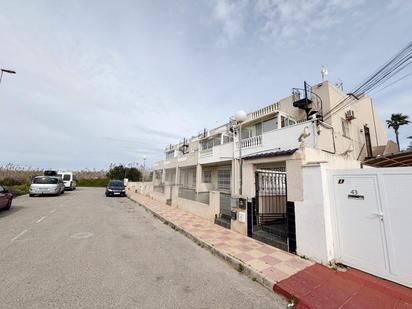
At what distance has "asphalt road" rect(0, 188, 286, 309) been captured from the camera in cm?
314

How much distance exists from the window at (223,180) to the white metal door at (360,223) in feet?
42.3

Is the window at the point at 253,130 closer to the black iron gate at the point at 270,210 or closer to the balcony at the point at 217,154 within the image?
the balcony at the point at 217,154

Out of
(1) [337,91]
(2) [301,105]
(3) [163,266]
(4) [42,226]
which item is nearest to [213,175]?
(2) [301,105]

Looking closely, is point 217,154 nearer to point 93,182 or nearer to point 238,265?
point 238,265

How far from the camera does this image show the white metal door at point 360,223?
157 inches

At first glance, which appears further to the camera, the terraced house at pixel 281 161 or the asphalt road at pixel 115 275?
the terraced house at pixel 281 161

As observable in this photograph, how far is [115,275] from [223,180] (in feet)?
48.9

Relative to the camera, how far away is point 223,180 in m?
18.5

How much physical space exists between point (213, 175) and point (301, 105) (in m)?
10.2

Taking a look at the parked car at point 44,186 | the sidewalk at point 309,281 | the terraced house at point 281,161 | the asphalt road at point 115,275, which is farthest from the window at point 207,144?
the sidewalk at point 309,281

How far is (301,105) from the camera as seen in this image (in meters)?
13.8

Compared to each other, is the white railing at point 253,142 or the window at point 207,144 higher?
the window at point 207,144

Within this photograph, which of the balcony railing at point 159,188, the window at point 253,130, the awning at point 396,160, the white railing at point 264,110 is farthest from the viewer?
the balcony railing at point 159,188

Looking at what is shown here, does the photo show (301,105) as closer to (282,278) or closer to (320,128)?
(320,128)
